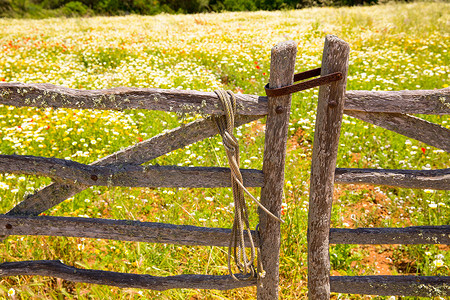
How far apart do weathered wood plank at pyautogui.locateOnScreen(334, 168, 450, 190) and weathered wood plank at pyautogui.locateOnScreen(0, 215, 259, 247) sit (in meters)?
0.81

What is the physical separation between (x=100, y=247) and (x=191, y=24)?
44.8ft

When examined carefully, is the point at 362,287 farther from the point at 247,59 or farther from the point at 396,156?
the point at 247,59

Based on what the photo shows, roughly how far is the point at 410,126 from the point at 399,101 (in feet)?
0.68

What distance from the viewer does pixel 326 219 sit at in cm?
227

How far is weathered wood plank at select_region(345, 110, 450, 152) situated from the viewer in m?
2.07

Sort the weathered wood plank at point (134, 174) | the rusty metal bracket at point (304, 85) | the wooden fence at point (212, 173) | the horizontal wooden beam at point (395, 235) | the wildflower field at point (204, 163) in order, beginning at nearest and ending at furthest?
the rusty metal bracket at point (304, 85), the wooden fence at point (212, 173), the weathered wood plank at point (134, 174), the horizontal wooden beam at point (395, 235), the wildflower field at point (204, 163)

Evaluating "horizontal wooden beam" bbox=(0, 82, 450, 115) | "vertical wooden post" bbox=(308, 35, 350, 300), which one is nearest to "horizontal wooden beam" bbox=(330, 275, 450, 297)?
"vertical wooden post" bbox=(308, 35, 350, 300)

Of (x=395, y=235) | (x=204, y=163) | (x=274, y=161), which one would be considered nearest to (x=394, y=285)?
(x=395, y=235)

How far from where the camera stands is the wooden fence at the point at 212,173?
2.00 m

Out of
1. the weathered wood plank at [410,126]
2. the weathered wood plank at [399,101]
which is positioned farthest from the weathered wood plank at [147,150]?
the weathered wood plank at [410,126]

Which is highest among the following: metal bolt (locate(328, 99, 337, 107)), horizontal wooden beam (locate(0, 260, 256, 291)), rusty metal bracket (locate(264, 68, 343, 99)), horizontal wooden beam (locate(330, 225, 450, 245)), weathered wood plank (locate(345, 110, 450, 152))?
rusty metal bracket (locate(264, 68, 343, 99))

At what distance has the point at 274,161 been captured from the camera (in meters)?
2.12

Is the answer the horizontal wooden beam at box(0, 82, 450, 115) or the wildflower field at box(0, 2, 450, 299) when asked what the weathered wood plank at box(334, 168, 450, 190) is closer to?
the horizontal wooden beam at box(0, 82, 450, 115)

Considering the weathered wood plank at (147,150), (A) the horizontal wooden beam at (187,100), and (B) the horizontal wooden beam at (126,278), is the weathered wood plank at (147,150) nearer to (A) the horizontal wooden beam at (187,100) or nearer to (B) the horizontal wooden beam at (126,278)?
(A) the horizontal wooden beam at (187,100)
